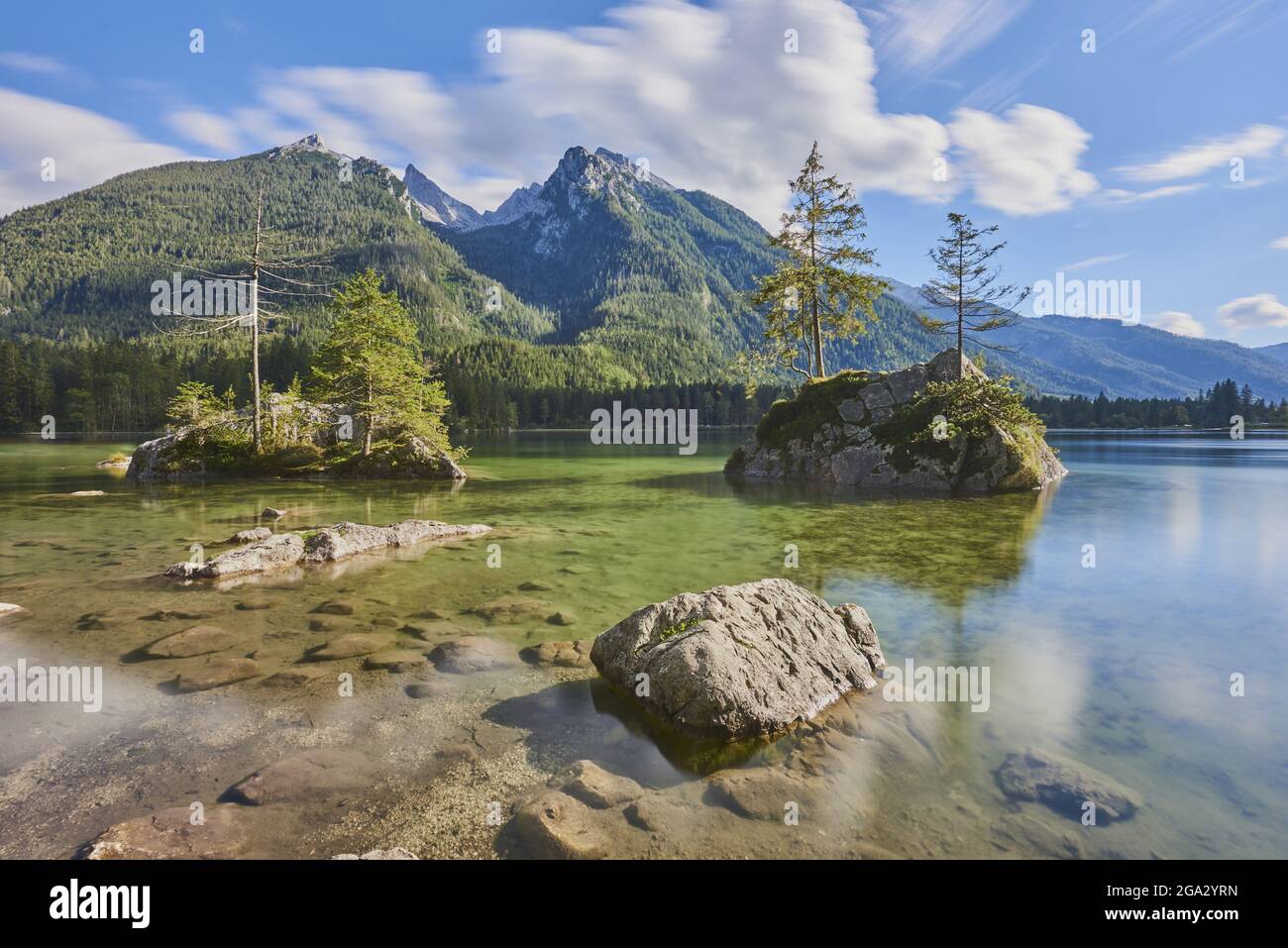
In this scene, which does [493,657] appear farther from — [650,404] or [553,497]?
[650,404]

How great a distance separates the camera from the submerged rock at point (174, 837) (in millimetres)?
4805

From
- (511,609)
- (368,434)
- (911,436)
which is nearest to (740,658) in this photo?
(511,609)

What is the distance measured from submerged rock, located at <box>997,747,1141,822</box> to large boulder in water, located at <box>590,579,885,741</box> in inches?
88.7

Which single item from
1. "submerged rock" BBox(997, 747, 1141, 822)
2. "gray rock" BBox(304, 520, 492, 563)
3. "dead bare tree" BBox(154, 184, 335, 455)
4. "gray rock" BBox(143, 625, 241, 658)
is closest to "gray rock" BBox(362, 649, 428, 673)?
"gray rock" BBox(143, 625, 241, 658)

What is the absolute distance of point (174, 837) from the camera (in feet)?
16.5

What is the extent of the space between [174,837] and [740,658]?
233 inches

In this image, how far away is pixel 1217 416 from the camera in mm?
150250

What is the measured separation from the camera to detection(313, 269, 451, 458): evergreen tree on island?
3704 cm

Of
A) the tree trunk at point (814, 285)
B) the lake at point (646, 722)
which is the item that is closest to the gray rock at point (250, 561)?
the lake at point (646, 722)

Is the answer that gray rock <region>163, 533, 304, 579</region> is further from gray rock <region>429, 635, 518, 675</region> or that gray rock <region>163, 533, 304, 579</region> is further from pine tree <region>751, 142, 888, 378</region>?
pine tree <region>751, 142, 888, 378</region>

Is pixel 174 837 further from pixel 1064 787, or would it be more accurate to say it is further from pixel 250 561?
pixel 250 561
